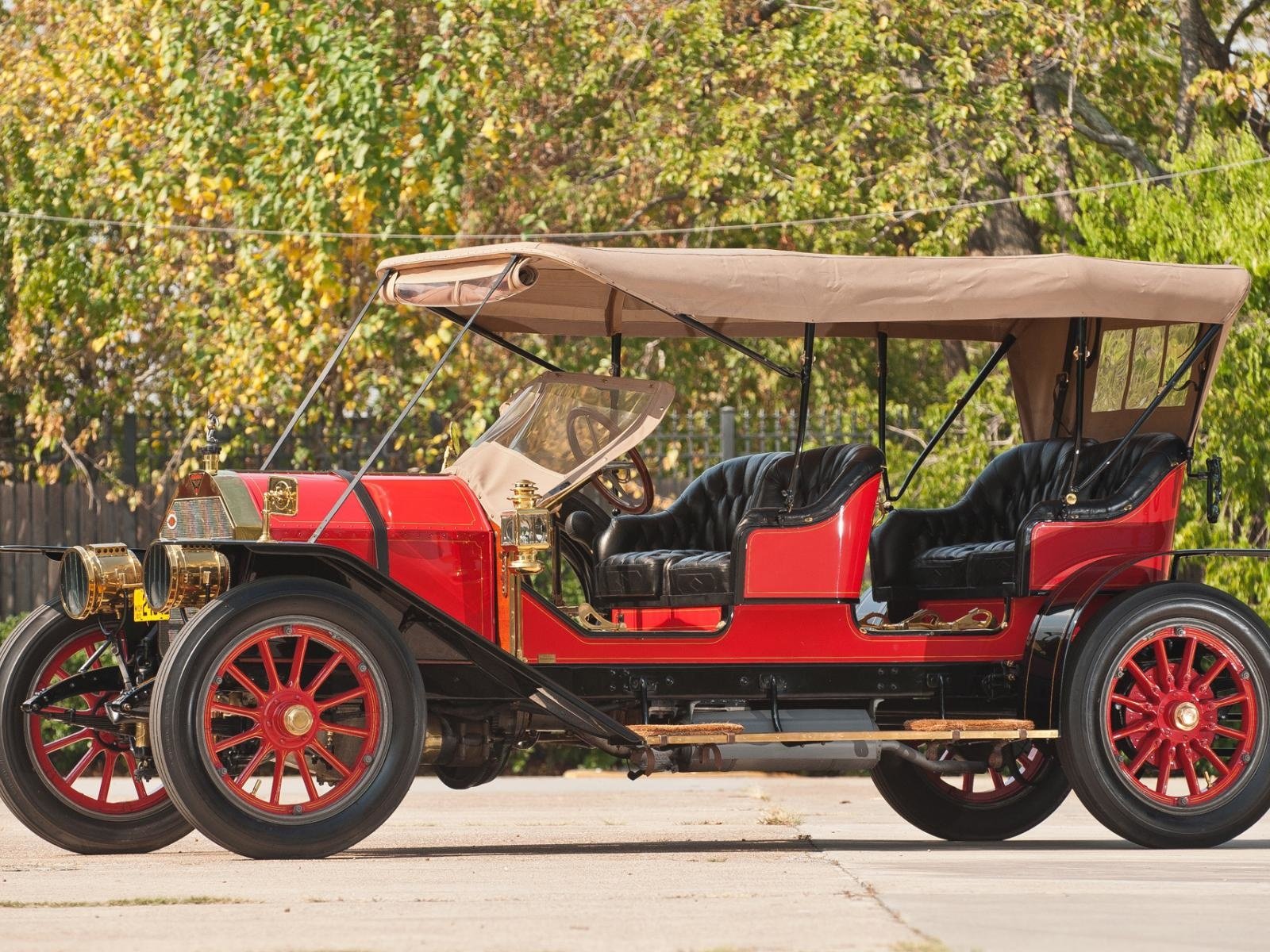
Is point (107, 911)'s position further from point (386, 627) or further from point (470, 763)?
point (470, 763)

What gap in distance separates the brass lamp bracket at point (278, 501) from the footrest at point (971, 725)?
259 cm

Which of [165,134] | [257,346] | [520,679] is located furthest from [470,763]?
[165,134]

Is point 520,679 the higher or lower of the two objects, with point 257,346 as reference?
lower

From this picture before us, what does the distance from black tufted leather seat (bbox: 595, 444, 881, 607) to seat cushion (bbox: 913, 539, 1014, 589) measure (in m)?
0.77

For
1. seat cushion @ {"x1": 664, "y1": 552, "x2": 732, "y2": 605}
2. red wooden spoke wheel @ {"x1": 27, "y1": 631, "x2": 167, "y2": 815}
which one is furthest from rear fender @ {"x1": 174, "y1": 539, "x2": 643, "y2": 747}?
red wooden spoke wheel @ {"x1": 27, "y1": 631, "x2": 167, "y2": 815}

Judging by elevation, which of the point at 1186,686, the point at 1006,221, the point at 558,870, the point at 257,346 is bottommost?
the point at 558,870

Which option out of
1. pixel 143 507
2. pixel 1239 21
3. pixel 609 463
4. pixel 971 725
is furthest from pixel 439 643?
pixel 1239 21

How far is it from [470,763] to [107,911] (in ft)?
7.79

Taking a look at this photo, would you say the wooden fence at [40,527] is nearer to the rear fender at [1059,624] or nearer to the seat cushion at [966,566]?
the seat cushion at [966,566]

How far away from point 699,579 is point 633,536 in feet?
3.28

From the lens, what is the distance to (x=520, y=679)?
7.83 meters

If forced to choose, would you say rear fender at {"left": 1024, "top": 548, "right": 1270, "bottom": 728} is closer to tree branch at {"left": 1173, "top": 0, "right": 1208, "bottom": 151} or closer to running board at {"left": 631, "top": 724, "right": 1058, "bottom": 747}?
running board at {"left": 631, "top": 724, "right": 1058, "bottom": 747}

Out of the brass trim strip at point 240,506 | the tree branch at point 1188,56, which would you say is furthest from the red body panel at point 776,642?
the tree branch at point 1188,56

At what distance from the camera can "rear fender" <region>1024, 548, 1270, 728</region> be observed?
842 cm
